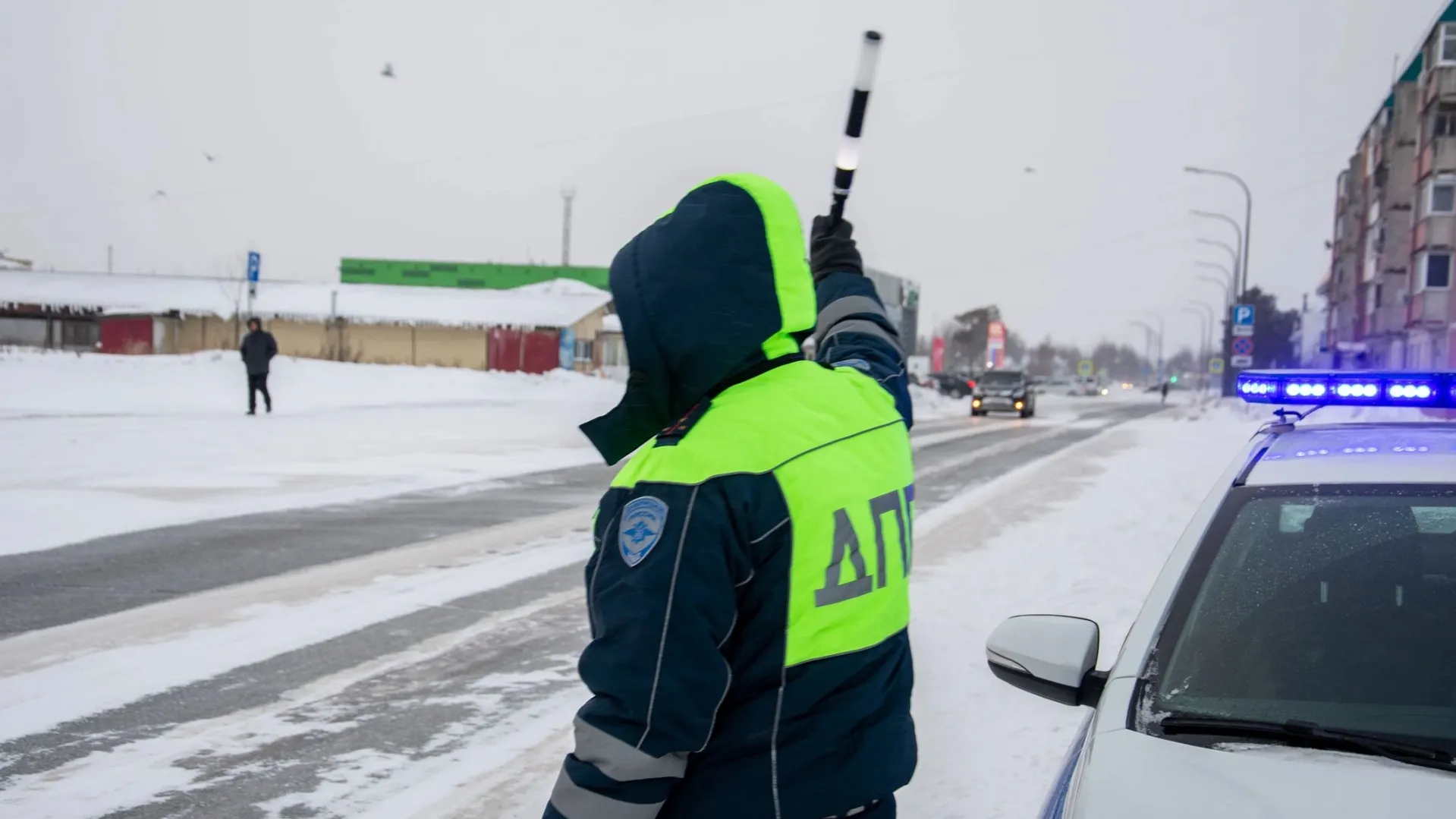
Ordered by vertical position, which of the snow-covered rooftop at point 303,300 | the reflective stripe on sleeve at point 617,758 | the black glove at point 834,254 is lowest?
the reflective stripe on sleeve at point 617,758

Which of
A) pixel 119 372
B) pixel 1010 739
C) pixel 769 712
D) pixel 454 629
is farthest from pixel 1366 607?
pixel 119 372

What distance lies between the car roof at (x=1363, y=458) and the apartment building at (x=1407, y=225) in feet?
113

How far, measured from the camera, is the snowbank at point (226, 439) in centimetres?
1196

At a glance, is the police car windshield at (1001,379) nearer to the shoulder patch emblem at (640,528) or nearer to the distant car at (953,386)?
the distant car at (953,386)

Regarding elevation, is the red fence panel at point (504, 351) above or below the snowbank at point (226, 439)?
above

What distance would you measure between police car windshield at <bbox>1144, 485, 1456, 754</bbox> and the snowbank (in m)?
8.98

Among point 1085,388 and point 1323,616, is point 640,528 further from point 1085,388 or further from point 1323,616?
point 1085,388

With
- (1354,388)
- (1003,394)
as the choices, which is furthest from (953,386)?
(1354,388)

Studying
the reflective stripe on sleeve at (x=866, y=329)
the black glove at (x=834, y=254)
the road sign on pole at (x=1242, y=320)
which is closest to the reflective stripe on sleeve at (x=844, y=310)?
the reflective stripe on sleeve at (x=866, y=329)

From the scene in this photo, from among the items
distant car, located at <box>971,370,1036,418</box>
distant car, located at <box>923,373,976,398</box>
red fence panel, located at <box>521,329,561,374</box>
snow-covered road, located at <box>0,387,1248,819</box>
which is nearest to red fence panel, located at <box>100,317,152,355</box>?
red fence panel, located at <box>521,329,561,374</box>

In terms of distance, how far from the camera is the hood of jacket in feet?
6.17

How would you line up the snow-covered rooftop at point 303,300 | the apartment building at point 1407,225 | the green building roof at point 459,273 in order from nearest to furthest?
the apartment building at point 1407,225, the snow-covered rooftop at point 303,300, the green building roof at point 459,273

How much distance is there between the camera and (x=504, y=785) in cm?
452

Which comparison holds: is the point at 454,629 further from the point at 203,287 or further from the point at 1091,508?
the point at 203,287
